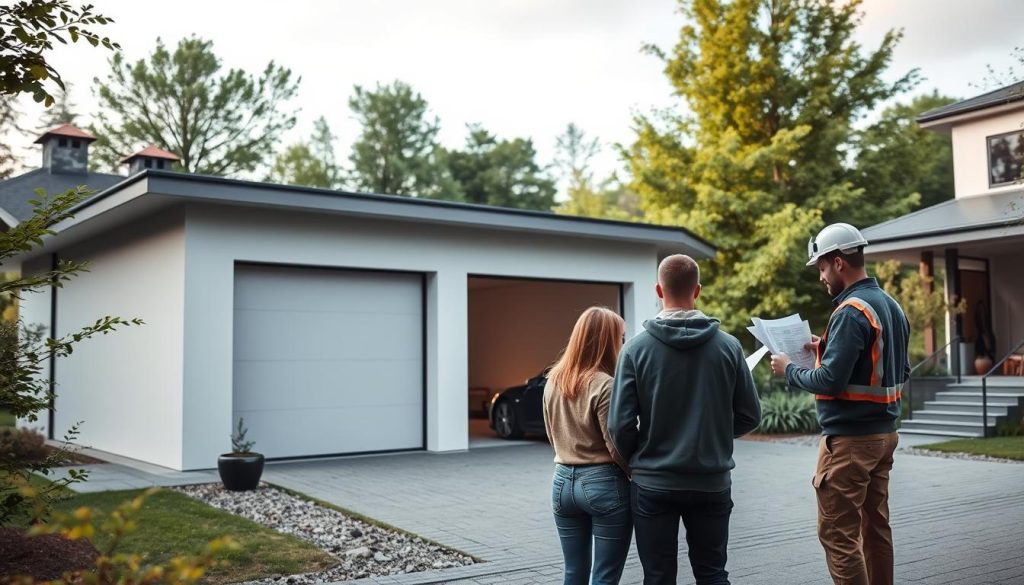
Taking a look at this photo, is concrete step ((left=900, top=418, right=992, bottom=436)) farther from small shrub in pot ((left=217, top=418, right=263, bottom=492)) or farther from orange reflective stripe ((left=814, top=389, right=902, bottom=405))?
orange reflective stripe ((left=814, top=389, right=902, bottom=405))

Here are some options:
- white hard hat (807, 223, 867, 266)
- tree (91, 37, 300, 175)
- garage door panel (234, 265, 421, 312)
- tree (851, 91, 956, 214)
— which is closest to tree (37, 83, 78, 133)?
tree (91, 37, 300, 175)

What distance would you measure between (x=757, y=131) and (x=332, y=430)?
16.8 m

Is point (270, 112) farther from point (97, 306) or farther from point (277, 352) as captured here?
point (277, 352)

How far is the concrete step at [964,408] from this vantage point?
14.5 m

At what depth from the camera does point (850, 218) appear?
23953 millimetres

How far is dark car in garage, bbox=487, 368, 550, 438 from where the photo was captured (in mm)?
14398

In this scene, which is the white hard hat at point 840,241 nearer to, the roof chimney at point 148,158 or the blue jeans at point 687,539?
the blue jeans at point 687,539

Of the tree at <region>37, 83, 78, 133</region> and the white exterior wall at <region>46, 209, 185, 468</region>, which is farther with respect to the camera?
the tree at <region>37, 83, 78, 133</region>

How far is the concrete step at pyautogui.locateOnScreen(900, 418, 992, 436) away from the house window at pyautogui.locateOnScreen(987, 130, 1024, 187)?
6896 millimetres

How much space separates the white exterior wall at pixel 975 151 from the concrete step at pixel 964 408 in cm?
612

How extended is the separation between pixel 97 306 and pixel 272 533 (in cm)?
863

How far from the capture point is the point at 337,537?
6898mm

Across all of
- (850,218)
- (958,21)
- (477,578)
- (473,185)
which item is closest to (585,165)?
(473,185)

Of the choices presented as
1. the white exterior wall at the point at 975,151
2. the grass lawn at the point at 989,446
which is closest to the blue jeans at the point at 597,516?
the grass lawn at the point at 989,446
